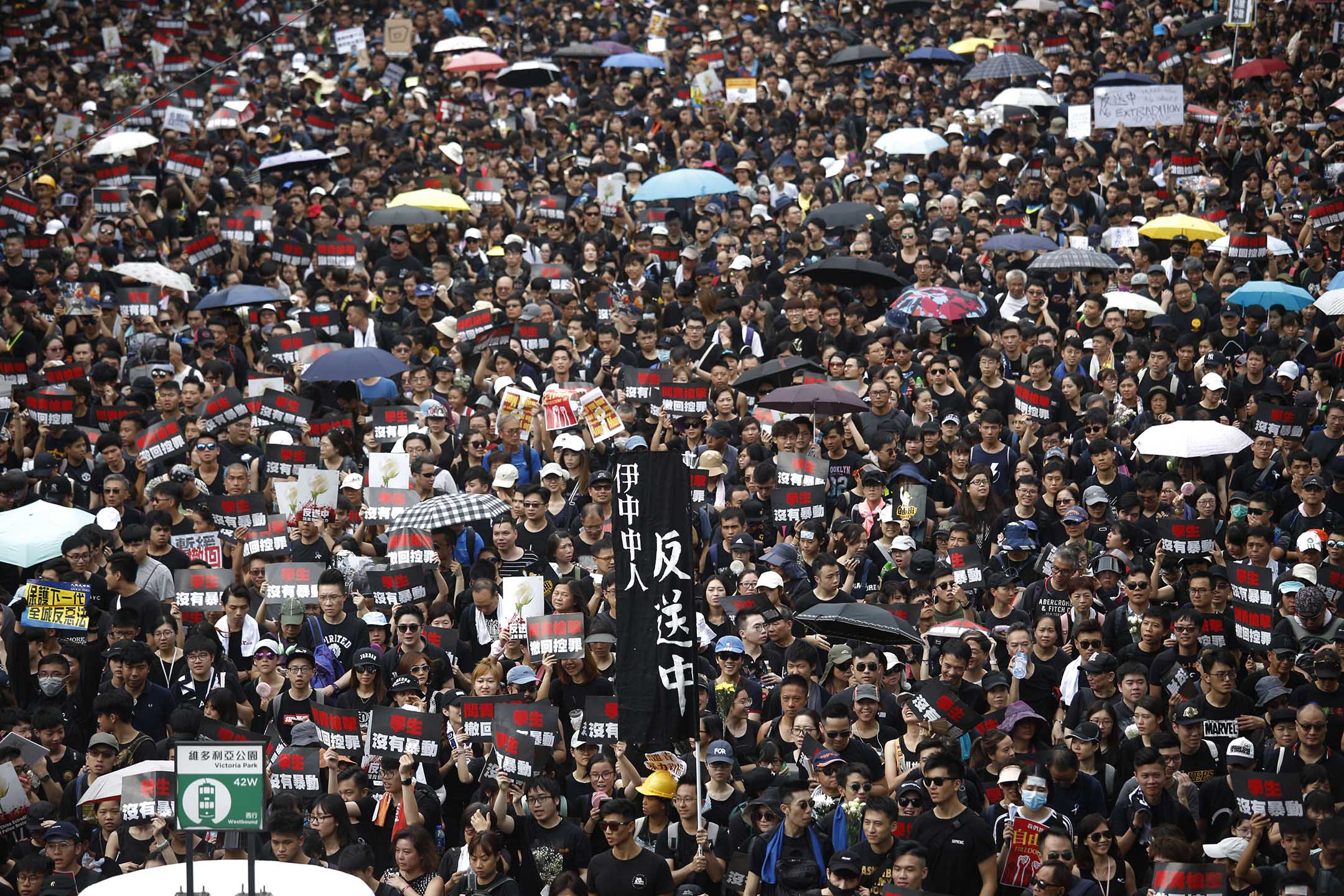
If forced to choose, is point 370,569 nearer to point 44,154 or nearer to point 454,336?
point 454,336

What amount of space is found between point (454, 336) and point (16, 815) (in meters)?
7.57

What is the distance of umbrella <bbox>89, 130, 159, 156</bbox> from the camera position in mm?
21859

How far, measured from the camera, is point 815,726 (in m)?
10.4

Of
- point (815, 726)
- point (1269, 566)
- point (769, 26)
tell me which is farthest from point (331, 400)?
point (769, 26)

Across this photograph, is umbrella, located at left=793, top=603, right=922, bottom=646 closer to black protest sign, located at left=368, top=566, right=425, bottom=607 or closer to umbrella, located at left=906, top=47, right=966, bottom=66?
black protest sign, located at left=368, top=566, right=425, bottom=607

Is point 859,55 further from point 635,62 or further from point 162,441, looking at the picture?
point 162,441

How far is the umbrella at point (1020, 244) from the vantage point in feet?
58.7

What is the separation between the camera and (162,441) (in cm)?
1474

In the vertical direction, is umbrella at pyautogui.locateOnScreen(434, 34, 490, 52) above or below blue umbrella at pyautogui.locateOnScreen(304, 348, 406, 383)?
above

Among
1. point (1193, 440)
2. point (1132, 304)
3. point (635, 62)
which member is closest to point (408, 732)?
point (1193, 440)

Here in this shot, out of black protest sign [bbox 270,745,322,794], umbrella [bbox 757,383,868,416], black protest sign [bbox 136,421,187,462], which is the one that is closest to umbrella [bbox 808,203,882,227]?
umbrella [bbox 757,383,868,416]

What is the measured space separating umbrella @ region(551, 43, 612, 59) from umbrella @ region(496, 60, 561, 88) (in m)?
0.93

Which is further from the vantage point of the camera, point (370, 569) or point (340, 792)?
point (370, 569)

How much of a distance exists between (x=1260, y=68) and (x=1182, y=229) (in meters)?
5.97
